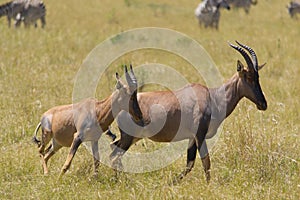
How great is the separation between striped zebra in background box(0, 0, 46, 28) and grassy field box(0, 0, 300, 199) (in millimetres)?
473

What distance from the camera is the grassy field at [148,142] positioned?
21.0ft

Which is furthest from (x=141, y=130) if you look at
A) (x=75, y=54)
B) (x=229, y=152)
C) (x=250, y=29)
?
(x=250, y=29)

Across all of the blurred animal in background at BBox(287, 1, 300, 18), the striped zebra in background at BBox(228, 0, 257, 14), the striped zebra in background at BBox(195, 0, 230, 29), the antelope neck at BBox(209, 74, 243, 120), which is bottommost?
the blurred animal in background at BBox(287, 1, 300, 18)

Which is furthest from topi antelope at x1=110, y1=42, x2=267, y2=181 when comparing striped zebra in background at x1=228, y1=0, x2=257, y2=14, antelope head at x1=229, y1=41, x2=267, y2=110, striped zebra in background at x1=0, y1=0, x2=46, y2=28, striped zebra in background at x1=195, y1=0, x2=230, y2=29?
striped zebra in background at x1=228, y1=0, x2=257, y2=14

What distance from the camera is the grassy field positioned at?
639 cm

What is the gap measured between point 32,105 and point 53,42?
15.8ft

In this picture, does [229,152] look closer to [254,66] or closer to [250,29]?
[254,66]

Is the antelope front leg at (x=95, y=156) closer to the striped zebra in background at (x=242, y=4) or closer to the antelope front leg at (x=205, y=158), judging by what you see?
the antelope front leg at (x=205, y=158)

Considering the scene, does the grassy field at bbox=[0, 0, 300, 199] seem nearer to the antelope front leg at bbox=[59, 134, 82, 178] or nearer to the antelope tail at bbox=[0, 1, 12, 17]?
the antelope front leg at bbox=[59, 134, 82, 178]

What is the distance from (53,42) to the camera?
1415cm

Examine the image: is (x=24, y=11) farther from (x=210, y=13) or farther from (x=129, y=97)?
(x=129, y=97)

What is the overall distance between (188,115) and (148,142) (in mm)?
1407

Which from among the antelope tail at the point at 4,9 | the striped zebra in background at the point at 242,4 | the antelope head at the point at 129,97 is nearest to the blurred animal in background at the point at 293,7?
the striped zebra in background at the point at 242,4

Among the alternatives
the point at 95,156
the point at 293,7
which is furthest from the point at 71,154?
the point at 293,7
